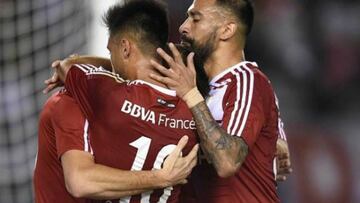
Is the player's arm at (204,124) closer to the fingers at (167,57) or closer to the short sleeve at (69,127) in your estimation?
the fingers at (167,57)

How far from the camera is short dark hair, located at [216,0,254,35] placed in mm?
4425

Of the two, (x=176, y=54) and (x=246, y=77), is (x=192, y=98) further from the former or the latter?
(x=246, y=77)

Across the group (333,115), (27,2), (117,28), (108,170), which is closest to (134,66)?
(117,28)

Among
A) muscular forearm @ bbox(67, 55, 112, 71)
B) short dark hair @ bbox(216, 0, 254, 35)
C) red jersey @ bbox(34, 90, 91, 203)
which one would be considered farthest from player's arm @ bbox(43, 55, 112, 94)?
short dark hair @ bbox(216, 0, 254, 35)

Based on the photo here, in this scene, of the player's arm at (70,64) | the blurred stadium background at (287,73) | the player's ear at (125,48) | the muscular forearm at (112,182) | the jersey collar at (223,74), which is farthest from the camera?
the blurred stadium background at (287,73)

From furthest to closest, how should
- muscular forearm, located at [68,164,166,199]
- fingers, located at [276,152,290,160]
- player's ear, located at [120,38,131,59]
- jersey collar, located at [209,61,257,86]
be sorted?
fingers, located at [276,152,290,160]
jersey collar, located at [209,61,257,86]
player's ear, located at [120,38,131,59]
muscular forearm, located at [68,164,166,199]

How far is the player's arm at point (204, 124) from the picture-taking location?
405 centimetres

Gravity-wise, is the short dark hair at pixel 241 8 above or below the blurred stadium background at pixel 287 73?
above

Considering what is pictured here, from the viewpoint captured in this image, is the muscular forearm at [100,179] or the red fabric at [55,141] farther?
the red fabric at [55,141]

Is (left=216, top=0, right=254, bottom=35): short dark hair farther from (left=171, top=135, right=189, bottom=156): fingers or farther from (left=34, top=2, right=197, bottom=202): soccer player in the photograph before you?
(left=171, top=135, right=189, bottom=156): fingers

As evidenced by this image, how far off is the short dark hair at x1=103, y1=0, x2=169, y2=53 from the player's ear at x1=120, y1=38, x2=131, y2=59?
4cm

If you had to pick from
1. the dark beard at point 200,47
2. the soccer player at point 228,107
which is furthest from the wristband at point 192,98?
the dark beard at point 200,47

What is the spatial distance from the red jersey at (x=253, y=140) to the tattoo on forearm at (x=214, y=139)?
0.08 m

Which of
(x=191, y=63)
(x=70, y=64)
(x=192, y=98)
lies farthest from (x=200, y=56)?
(x=70, y=64)
